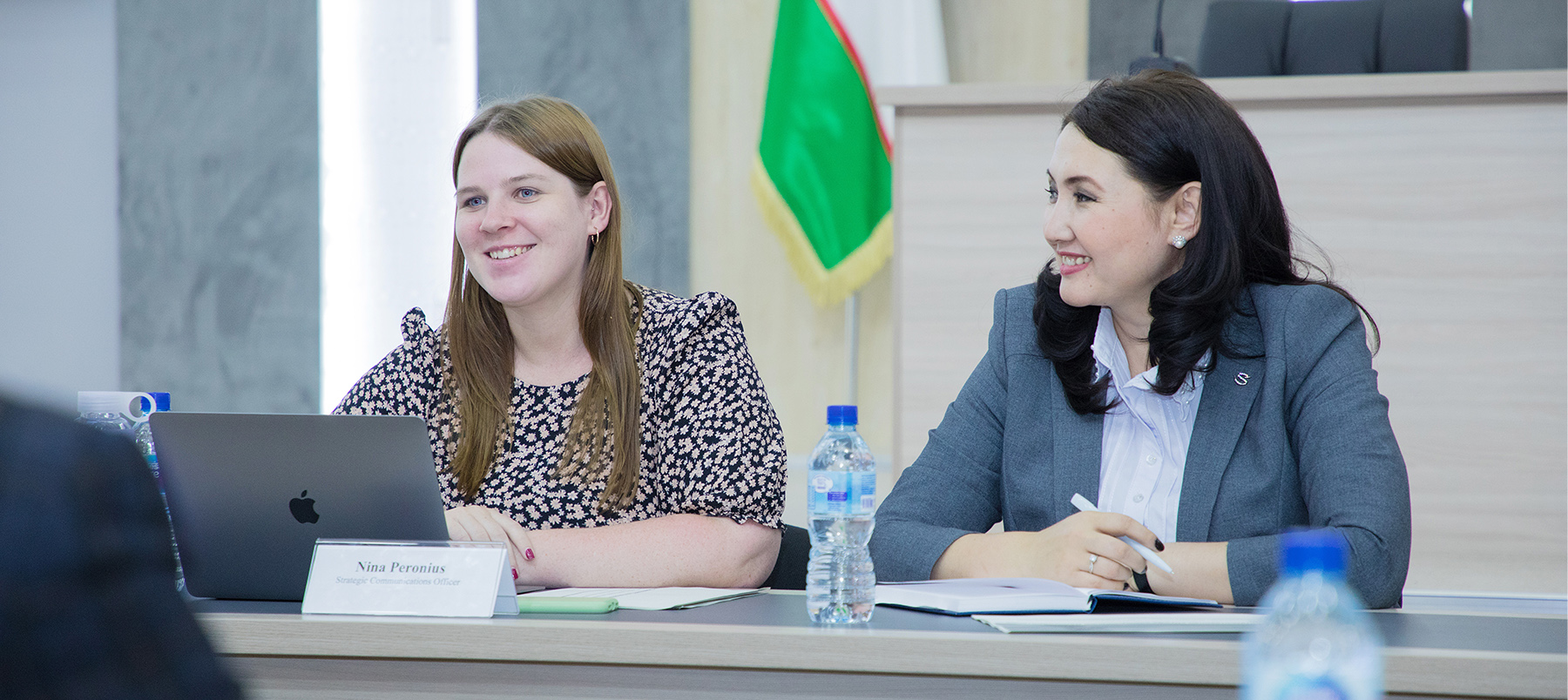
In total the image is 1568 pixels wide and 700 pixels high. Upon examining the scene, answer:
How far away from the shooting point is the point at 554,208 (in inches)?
73.2

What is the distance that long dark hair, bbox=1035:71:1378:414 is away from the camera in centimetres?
162

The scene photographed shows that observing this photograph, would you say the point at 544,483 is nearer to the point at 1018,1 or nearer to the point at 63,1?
the point at 1018,1

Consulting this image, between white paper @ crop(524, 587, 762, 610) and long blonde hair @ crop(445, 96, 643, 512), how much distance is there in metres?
0.34

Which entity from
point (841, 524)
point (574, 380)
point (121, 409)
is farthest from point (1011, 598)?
point (121, 409)

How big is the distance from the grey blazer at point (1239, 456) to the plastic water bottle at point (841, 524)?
264mm

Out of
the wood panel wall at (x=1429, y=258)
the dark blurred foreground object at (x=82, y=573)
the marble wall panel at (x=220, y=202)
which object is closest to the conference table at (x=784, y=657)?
the dark blurred foreground object at (x=82, y=573)

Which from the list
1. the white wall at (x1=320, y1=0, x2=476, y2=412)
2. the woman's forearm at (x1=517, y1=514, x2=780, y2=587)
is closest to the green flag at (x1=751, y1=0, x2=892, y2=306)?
the white wall at (x1=320, y1=0, x2=476, y2=412)

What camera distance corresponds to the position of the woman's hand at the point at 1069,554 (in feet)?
4.49

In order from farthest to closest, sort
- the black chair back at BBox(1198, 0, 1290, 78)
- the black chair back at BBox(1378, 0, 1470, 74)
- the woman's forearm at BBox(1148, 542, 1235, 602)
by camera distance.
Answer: the black chair back at BBox(1198, 0, 1290, 78) < the black chair back at BBox(1378, 0, 1470, 74) < the woman's forearm at BBox(1148, 542, 1235, 602)

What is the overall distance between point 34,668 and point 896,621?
83 centimetres

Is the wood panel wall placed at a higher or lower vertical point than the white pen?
higher

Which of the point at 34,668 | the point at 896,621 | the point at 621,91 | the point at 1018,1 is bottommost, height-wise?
the point at 896,621

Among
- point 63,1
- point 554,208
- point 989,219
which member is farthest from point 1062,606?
point 63,1

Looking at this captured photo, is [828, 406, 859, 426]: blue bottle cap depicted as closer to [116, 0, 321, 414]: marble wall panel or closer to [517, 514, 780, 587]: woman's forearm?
[517, 514, 780, 587]: woman's forearm
